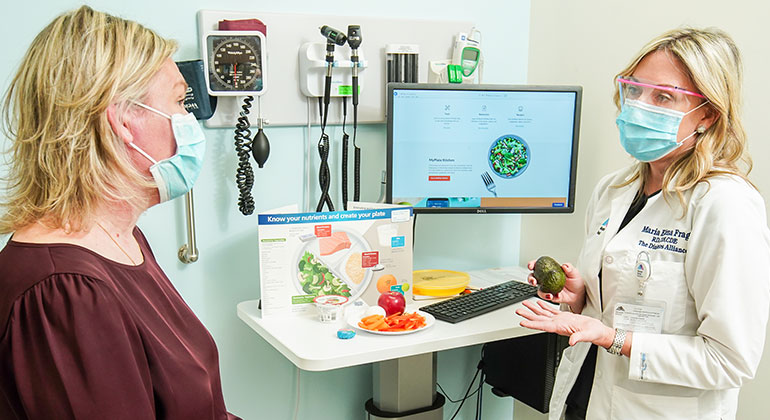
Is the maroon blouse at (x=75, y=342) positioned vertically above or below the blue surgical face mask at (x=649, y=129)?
below

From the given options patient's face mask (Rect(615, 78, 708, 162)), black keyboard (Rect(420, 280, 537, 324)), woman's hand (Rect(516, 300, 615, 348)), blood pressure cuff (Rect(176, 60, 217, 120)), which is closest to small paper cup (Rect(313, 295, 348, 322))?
black keyboard (Rect(420, 280, 537, 324))

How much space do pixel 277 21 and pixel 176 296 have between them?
3.28ft

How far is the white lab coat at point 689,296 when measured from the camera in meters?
1.29

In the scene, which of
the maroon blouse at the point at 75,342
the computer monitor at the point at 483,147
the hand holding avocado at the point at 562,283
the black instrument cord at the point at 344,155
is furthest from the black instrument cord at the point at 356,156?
the maroon blouse at the point at 75,342

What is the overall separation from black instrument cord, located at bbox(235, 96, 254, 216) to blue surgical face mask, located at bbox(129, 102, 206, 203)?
61 cm

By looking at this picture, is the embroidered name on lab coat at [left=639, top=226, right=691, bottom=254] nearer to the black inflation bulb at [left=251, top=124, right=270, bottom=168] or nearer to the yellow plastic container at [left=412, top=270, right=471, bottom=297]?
the yellow plastic container at [left=412, top=270, right=471, bottom=297]

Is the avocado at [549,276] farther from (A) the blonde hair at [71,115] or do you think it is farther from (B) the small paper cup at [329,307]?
(A) the blonde hair at [71,115]

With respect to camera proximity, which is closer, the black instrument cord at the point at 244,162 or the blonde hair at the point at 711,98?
the blonde hair at the point at 711,98

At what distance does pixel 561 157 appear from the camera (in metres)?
2.07

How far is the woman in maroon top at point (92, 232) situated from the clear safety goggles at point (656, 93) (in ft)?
3.26

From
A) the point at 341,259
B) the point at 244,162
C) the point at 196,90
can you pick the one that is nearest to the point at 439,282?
the point at 341,259

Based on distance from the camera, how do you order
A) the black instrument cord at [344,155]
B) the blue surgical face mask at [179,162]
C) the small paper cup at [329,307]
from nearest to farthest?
1. the blue surgical face mask at [179,162]
2. the small paper cup at [329,307]
3. the black instrument cord at [344,155]

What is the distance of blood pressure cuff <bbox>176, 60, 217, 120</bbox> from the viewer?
1.78m

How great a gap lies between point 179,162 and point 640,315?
1.04 meters
